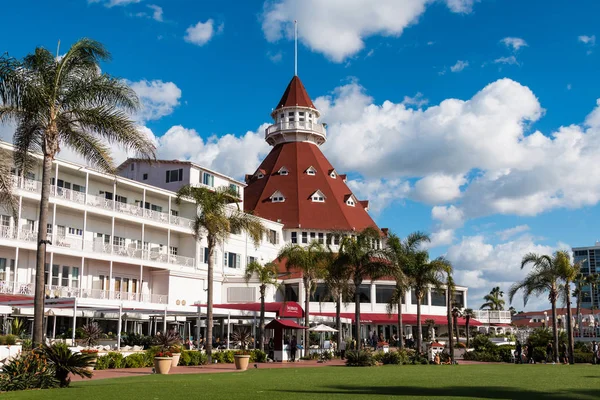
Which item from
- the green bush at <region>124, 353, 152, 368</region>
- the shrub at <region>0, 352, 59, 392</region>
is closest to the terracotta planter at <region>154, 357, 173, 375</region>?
the green bush at <region>124, 353, 152, 368</region>

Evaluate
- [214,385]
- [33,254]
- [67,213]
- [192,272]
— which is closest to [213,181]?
[192,272]

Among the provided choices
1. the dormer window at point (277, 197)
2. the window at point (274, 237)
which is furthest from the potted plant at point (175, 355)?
the dormer window at point (277, 197)

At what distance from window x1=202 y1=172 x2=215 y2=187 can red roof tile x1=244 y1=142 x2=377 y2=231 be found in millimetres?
9700

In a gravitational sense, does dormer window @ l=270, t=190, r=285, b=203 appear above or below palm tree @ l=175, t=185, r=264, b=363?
above

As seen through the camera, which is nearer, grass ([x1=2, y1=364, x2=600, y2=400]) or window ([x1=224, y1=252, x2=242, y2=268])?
grass ([x1=2, y1=364, x2=600, y2=400])

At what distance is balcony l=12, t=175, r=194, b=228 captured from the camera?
40562 millimetres

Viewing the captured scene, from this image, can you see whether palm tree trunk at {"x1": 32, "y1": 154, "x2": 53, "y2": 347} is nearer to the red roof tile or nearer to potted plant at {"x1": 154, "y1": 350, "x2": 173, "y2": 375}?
potted plant at {"x1": 154, "y1": 350, "x2": 173, "y2": 375}

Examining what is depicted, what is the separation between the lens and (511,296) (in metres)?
45.9

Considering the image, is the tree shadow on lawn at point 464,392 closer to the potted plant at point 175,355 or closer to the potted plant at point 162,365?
the potted plant at point 162,365

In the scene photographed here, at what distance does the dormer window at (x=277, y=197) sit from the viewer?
2768 inches

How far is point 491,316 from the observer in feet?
233

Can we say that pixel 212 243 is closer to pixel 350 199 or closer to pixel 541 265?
pixel 541 265

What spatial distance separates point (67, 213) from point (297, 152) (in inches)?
1407

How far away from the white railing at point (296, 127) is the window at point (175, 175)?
2444 cm
